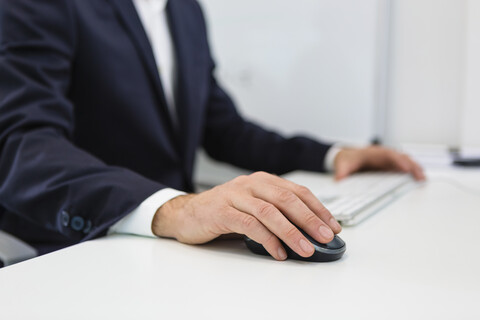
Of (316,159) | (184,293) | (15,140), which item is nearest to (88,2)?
(15,140)

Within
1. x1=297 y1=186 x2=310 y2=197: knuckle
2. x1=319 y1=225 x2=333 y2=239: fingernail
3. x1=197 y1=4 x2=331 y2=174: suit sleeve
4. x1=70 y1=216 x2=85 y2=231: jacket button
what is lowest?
x1=197 y1=4 x2=331 y2=174: suit sleeve

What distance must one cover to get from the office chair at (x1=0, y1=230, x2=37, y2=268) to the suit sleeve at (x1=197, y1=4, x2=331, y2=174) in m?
0.64

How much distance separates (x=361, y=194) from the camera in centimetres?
90

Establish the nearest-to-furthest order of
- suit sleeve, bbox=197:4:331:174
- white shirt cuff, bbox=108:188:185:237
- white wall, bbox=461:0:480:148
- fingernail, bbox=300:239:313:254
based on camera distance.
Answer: fingernail, bbox=300:239:313:254 < white shirt cuff, bbox=108:188:185:237 < suit sleeve, bbox=197:4:331:174 < white wall, bbox=461:0:480:148

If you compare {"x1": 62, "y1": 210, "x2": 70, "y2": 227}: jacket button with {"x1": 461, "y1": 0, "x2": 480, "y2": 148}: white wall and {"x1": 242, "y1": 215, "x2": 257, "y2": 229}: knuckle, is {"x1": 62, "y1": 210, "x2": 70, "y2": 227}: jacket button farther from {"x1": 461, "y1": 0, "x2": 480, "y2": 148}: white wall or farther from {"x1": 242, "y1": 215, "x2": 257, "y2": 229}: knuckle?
{"x1": 461, "y1": 0, "x2": 480, "y2": 148}: white wall

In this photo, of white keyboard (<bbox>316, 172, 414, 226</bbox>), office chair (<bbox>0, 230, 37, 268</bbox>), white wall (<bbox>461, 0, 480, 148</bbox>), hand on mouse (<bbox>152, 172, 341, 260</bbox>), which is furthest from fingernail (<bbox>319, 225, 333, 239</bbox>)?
white wall (<bbox>461, 0, 480, 148</bbox>)

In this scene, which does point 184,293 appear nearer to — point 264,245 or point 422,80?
point 264,245

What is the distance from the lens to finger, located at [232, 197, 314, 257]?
0.56 m

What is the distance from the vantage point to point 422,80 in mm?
1486

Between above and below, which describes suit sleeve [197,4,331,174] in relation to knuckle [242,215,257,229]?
below

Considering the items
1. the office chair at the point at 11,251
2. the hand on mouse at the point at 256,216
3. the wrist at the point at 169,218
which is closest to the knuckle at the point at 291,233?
the hand on mouse at the point at 256,216

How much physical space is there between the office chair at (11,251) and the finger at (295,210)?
46cm

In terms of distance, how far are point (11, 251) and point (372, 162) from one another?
0.78 metres

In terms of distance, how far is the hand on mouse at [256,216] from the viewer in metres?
0.57
